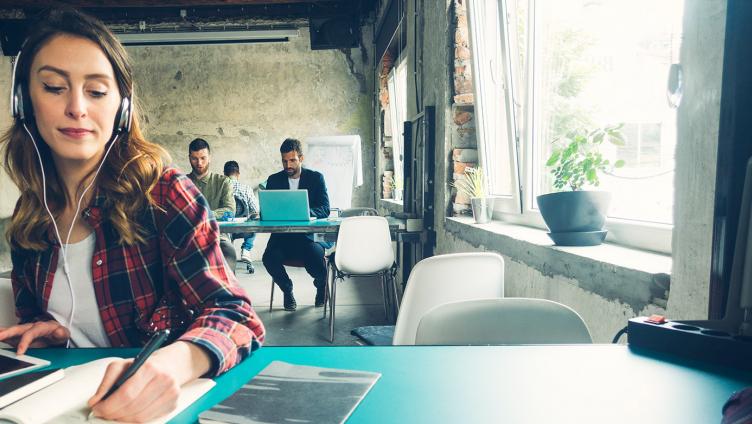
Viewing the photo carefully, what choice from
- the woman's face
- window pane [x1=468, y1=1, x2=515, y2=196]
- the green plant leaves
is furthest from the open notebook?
window pane [x1=468, y1=1, x2=515, y2=196]

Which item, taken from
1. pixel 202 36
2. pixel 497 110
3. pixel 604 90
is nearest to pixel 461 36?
pixel 497 110

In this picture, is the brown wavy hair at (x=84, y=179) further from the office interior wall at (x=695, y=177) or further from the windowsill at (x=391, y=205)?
the windowsill at (x=391, y=205)

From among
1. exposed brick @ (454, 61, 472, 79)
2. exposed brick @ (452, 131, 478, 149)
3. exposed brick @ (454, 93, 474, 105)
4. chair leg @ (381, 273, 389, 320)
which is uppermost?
exposed brick @ (454, 61, 472, 79)

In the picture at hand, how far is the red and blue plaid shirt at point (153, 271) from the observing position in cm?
106

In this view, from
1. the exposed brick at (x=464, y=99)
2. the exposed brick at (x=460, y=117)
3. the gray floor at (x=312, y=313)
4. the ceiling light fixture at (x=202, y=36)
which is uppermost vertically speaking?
the ceiling light fixture at (x=202, y=36)

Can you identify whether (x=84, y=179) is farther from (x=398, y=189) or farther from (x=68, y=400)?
(x=398, y=189)

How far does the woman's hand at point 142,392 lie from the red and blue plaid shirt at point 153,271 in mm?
322

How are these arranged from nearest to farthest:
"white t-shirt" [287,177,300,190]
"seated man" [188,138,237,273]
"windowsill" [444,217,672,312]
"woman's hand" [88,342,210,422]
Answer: "woman's hand" [88,342,210,422] → "windowsill" [444,217,672,312] → "white t-shirt" [287,177,300,190] → "seated man" [188,138,237,273]

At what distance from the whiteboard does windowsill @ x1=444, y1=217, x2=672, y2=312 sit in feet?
14.8

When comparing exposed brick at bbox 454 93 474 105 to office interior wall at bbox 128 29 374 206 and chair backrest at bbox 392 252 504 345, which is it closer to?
chair backrest at bbox 392 252 504 345

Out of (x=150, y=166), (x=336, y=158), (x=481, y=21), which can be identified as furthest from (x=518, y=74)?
(x=336, y=158)

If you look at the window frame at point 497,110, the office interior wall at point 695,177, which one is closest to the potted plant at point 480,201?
the window frame at point 497,110

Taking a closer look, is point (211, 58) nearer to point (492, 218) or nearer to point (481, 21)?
point (481, 21)

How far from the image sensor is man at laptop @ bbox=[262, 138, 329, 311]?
14.5ft
